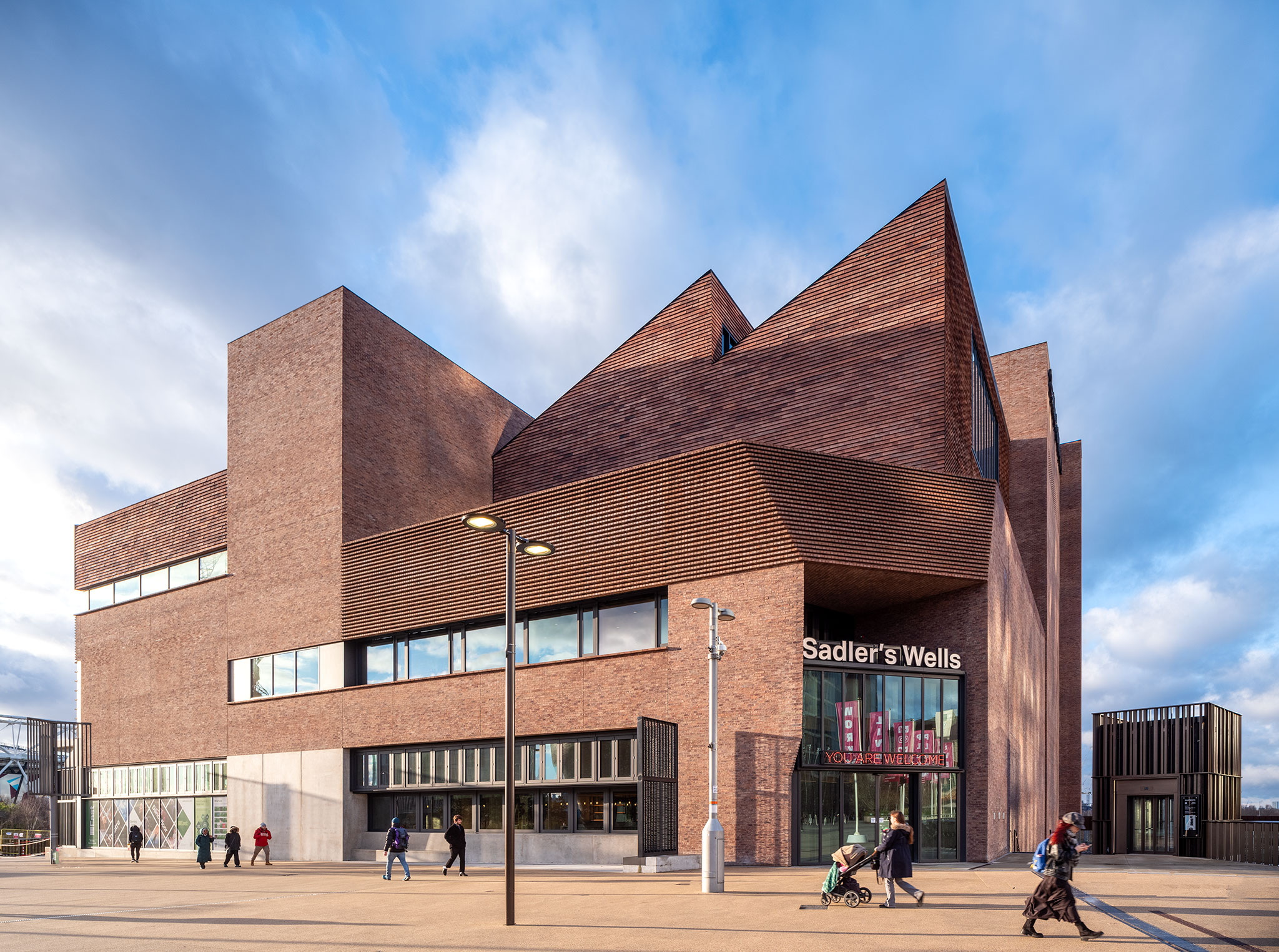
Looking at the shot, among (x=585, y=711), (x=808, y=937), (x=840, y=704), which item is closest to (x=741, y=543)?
(x=840, y=704)

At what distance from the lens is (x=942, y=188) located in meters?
34.5

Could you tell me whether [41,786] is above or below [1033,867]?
below

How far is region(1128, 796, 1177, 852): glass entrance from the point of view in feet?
182

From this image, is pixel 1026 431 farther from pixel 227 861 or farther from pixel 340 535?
pixel 227 861

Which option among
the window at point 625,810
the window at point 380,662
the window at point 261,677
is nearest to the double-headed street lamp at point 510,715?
the window at point 625,810

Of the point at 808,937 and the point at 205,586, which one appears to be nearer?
the point at 808,937

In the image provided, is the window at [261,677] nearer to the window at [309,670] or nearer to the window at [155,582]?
the window at [309,670]

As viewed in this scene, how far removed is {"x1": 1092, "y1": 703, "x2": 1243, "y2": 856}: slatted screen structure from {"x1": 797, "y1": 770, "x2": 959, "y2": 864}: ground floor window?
93.8ft

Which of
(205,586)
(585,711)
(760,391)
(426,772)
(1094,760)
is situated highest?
(760,391)

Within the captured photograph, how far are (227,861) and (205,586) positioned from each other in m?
12.7

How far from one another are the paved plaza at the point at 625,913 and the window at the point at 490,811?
762 centimetres

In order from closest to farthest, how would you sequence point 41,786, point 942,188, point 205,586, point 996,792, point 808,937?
point 808,937 → point 996,792 → point 942,188 → point 205,586 → point 41,786

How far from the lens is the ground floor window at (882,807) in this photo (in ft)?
96.7

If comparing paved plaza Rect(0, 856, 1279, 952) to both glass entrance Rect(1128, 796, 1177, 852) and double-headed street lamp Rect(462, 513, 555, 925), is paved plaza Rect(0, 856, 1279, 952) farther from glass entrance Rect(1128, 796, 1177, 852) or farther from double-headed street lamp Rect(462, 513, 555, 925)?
glass entrance Rect(1128, 796, 1177, 852)
